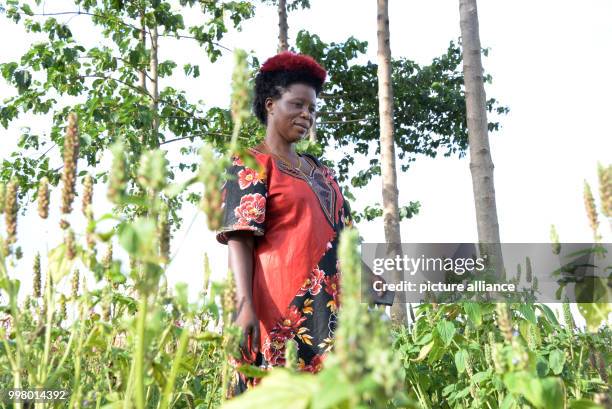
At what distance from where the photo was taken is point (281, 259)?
266cm

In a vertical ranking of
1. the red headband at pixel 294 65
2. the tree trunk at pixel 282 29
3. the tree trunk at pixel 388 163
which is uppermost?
the tree trunk at pixel 282 29

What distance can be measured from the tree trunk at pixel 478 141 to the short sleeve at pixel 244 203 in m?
2.75

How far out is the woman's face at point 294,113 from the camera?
2.96m

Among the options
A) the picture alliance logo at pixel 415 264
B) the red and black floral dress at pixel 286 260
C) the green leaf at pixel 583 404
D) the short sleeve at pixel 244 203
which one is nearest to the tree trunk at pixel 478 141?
the picture alliance logo at pixel 415 264

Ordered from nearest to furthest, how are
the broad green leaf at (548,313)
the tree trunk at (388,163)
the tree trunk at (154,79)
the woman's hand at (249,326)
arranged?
the woman's hand at (249,326) → the broad green leaf at (548,313) → the tree trunk at (388,163) → the tree trunk at (154,79)

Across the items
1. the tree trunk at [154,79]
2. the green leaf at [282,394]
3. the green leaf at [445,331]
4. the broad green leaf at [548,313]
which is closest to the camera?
the green leaf at [282,394]

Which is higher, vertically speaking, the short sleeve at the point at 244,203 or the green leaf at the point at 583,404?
the short sleeve at the point at 244,203

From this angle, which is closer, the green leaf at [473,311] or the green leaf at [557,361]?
the green leaf at [557,361]

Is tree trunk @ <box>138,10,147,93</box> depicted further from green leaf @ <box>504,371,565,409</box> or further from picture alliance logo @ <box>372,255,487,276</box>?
green leaf @ <box>504,371,565,409</box>

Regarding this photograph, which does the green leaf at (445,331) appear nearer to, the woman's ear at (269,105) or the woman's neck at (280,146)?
the woman's neck at (280,146)

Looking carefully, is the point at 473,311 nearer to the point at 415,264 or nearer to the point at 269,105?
the point at 269,105

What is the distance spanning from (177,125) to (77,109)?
154 cm

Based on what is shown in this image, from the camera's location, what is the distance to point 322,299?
8.75 feet

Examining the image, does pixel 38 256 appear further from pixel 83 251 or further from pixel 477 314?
pixel 477 314
